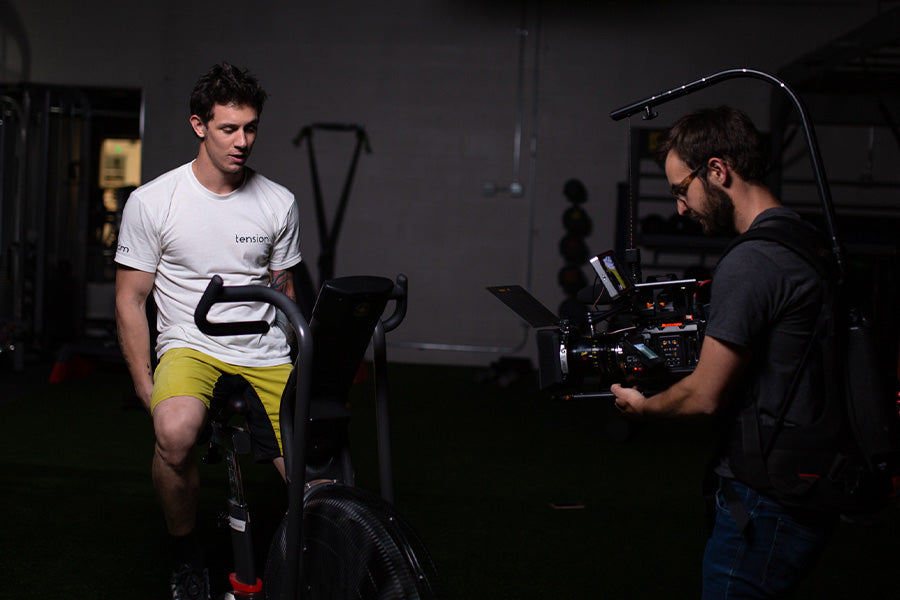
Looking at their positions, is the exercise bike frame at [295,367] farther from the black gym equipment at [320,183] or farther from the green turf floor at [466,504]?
the black gym equipment at [320,183]

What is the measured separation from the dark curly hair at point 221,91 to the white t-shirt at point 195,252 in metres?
0.17

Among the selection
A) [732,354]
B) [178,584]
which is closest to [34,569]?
[178,584]

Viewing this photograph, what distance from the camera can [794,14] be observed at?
22.2 feet

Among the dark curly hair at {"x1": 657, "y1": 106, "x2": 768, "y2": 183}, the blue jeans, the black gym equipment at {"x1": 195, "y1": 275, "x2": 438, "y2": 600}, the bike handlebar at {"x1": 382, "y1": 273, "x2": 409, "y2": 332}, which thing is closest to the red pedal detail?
the black gym equipment at {"x1": 195, "y1": 275, "x2": 438, "y2": 600}

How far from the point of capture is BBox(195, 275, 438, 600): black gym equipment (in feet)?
4.86

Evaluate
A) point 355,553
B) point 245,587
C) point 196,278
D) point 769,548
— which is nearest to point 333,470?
point 355,553

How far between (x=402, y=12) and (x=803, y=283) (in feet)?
20.3

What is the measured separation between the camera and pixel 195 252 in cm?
225

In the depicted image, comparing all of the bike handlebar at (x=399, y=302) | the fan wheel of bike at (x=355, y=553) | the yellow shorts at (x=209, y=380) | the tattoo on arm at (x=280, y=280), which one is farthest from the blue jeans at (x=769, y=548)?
the tattoo on arm at (x=280, y=280)

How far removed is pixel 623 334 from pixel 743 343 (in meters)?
0.33

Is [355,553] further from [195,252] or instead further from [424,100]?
[424,100]

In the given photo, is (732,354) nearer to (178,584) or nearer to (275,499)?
(178,584)

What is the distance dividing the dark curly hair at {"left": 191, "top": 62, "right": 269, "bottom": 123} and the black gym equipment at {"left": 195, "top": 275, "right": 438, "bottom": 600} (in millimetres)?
803

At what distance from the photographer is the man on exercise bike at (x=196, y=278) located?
2139 millimetres
